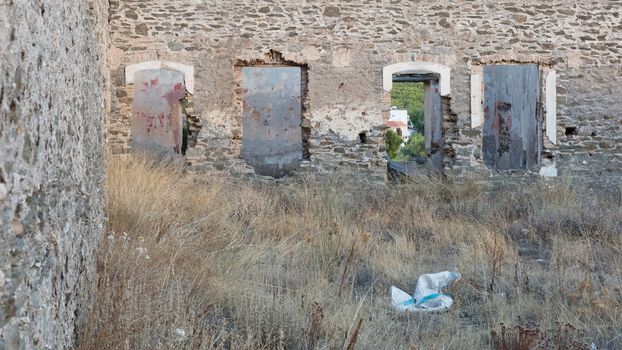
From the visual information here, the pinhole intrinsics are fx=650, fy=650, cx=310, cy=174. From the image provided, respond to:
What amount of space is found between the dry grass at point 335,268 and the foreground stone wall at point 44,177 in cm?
33

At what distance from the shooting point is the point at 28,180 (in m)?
2.00

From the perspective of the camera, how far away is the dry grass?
3.44 m

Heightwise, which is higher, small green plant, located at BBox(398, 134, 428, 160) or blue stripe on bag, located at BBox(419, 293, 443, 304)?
small green plant, located at BBox(398, 134, 428, 160)

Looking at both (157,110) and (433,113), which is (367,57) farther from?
(157,110)

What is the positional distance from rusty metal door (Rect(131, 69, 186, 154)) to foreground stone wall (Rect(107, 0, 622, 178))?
4395 mm

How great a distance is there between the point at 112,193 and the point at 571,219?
16.6ft

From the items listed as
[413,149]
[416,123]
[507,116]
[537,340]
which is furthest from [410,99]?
[537,340]

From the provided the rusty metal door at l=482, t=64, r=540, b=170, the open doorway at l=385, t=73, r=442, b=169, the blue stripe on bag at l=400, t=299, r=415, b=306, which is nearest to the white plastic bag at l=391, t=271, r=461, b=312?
the blue stripe on bag at l=400, t=299, r=415, b=306

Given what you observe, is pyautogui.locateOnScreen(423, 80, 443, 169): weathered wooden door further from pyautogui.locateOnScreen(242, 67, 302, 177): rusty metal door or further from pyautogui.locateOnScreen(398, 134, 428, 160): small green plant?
pyautogui.locateOnScreen(398, 134, 428, 160): small green plant

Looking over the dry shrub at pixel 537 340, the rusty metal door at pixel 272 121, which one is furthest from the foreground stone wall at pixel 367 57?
the dry shrub at pixel 537 340

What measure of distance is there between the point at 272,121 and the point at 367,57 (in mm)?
4898

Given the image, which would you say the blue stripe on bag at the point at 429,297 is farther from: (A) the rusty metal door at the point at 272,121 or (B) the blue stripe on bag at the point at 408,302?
(A) the rusty metal door at the point at 272,121

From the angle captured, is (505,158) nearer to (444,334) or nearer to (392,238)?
(392,238)

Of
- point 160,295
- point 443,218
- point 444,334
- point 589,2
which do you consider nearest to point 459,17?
point 589,2
